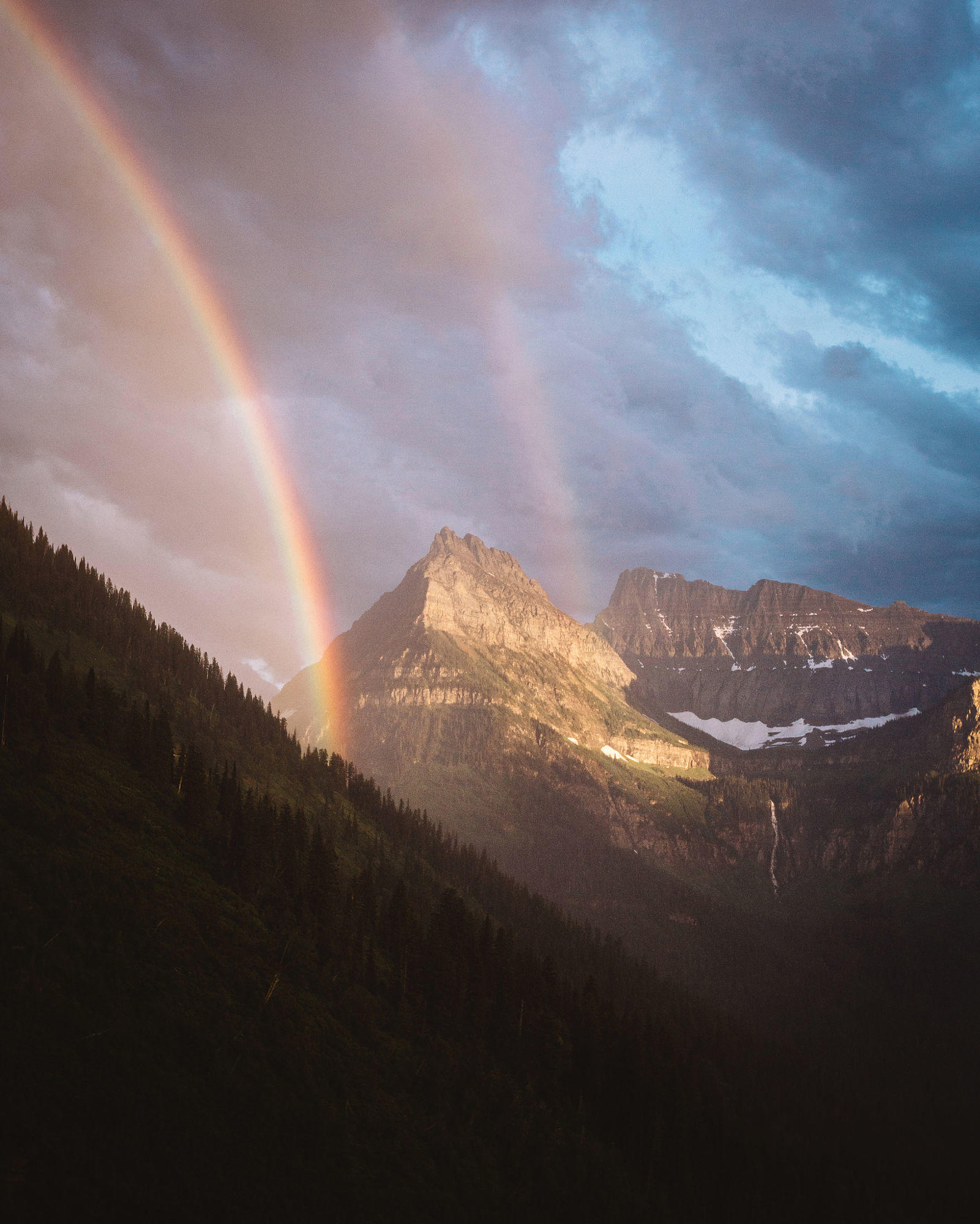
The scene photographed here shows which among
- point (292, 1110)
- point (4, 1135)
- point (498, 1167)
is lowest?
point (498, 1167)

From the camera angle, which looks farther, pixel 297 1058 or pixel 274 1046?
pixel 297 1058

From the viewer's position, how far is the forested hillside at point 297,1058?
4619cm

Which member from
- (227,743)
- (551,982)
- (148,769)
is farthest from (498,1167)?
(227,743)

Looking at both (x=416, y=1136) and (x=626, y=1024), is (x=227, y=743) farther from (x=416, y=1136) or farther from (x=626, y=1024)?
(x=416, y=1136)

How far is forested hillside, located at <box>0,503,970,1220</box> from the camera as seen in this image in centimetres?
4619

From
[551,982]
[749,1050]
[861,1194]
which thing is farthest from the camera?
[749,1050]

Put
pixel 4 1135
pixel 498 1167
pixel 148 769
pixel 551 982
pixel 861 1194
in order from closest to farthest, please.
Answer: pixel 4 1135 < pixel 498 1167 < pixel 861 1194 < pixel 148 769 < pixel 551 982

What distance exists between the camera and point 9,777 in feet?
263

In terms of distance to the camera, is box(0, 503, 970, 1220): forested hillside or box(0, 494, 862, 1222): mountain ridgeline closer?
box(0, 494, 862, 1222): mountain ridgeline

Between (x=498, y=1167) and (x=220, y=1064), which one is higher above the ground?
(x=220, y=1064)

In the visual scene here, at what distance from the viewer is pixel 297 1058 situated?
67.3 m

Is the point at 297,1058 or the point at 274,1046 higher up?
the point at 274,1046

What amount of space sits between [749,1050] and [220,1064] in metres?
142

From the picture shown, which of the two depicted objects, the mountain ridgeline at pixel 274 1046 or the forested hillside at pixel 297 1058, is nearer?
the mountain ridgeline at pixel 274 1046
